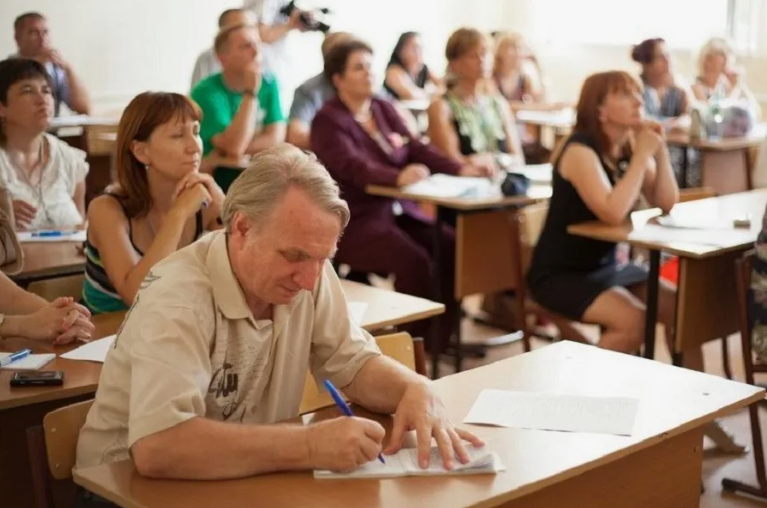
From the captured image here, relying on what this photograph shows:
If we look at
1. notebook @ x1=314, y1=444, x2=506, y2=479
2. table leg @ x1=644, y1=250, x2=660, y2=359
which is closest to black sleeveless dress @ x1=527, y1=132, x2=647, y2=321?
table leg @ x1=644, y1=250, x2=660, y2=359

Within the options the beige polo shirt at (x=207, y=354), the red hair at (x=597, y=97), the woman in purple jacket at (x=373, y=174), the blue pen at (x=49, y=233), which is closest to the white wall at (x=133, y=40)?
the woman in purple jacket at (x=373, y=174)

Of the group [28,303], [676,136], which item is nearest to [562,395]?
[28,303]

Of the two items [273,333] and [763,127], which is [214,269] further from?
[763,127]

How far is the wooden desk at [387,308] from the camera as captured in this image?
Result: 2.81 m

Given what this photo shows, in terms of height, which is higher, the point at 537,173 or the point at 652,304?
the point at 537,173

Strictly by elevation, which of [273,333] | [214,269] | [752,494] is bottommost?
[752,494]

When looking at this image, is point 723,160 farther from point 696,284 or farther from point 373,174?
point 696,284

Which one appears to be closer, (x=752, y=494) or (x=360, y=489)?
(x=360, y=489)

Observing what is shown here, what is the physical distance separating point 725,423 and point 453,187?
4.61ft

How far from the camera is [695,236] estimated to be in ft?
11.9

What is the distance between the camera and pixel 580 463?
1.81 meters

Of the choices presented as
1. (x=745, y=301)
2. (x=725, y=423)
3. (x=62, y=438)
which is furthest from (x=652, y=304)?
(x=62, y=438)

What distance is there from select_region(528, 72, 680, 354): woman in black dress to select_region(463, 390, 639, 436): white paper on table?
166 centimetres

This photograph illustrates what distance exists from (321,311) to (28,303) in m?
0.96
